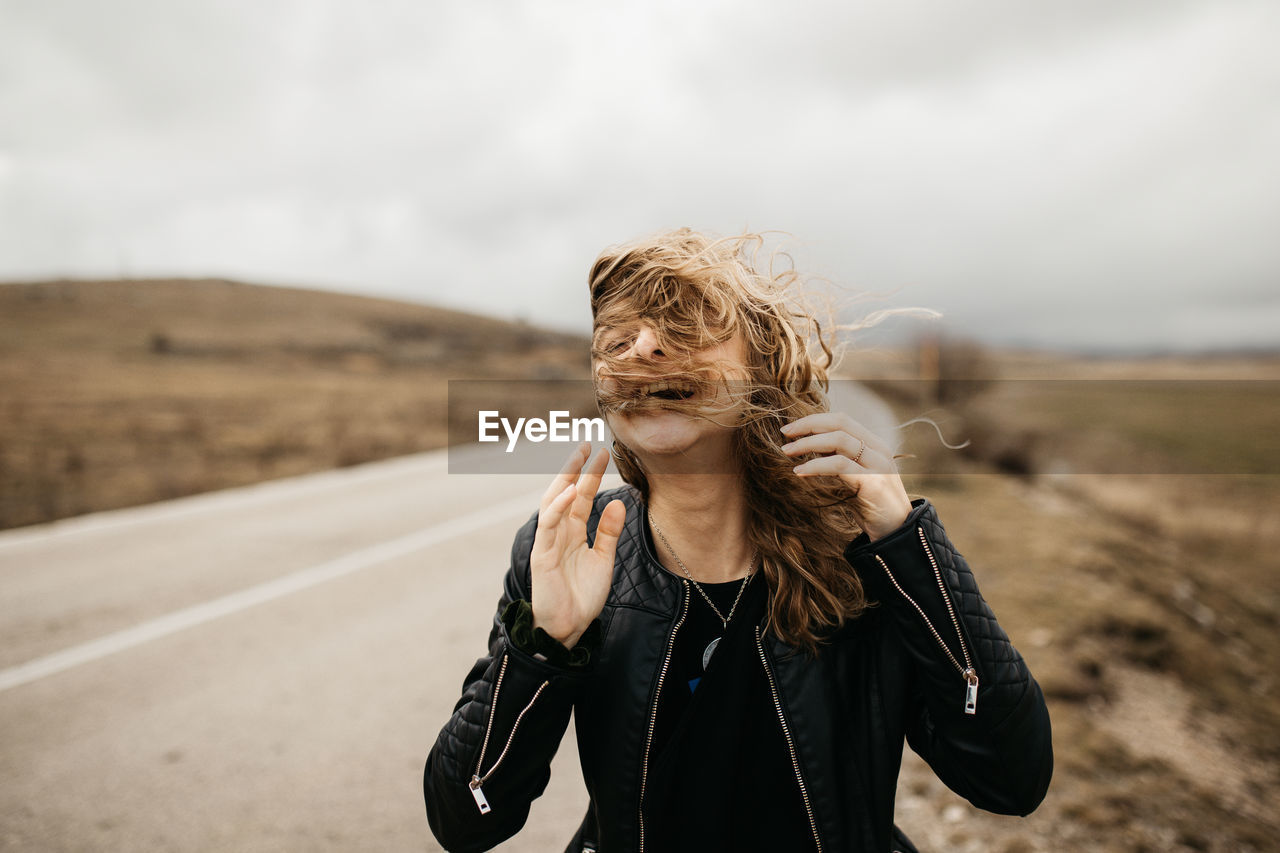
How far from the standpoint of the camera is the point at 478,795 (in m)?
1.40

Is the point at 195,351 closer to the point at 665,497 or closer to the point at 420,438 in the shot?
the point at 420,438

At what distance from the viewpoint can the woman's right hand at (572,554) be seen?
51.9 inches

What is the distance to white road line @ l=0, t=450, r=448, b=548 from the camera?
7.14 m

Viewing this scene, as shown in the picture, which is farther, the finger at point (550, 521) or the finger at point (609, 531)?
the finger at point (609, 531)

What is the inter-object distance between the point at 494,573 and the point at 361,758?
267cm

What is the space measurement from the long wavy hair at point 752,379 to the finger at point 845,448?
0.54 feet

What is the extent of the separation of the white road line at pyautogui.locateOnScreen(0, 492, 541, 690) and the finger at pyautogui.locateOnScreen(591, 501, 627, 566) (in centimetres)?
476

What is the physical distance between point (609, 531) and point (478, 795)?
62 cm

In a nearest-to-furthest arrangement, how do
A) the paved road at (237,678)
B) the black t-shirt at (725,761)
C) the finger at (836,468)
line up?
the finger at (836,468) < the black t-shirt at (725,761) < the paved road at (237,678)

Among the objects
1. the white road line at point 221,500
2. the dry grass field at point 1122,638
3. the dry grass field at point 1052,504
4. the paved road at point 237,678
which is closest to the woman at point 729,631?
the dry grass field at point 1122,638

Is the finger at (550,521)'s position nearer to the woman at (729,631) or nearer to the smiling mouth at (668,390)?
the woman at (729,631)

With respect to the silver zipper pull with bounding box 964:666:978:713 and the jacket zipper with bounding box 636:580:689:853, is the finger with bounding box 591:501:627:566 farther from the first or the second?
the silver zipper pull with bounding box 964:666:978:713

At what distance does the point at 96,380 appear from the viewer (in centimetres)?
2630

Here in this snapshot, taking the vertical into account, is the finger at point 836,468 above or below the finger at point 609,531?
above
